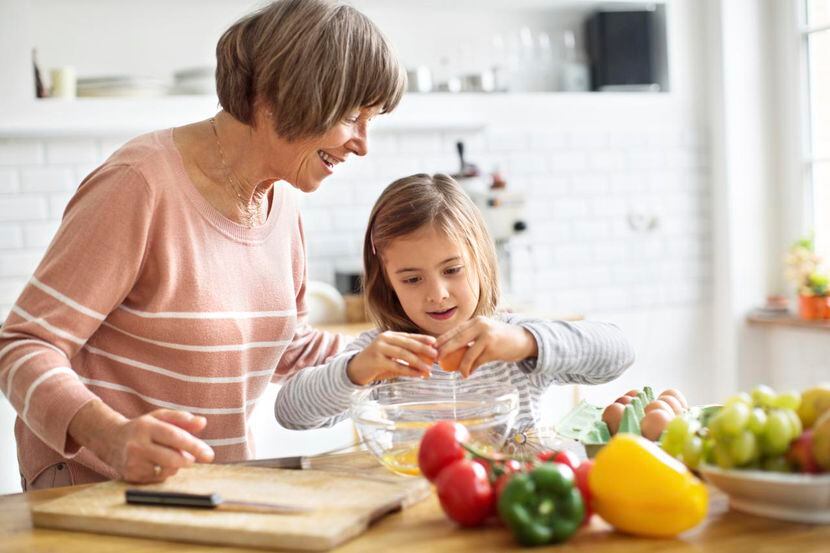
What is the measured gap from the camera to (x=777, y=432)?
121cm

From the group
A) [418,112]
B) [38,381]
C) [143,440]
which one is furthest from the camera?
[418,112]

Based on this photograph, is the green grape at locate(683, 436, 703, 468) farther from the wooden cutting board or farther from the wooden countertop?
the wooden cutting board

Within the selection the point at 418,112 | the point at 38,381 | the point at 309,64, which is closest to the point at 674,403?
the point at 309,64

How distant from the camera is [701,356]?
506 centimetres

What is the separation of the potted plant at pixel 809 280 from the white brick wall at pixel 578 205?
499 millimetres

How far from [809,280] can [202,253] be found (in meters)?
3.51

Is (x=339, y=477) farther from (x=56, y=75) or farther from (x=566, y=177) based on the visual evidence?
(x=566, y=177)

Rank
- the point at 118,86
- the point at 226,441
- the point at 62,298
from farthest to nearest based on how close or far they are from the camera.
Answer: the point at 118,86
the point at 226,441
the point at 62,298

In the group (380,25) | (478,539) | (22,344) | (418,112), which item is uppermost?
(380,25)

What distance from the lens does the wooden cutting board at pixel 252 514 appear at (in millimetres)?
1237

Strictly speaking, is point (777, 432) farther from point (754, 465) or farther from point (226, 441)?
point (226, 441)

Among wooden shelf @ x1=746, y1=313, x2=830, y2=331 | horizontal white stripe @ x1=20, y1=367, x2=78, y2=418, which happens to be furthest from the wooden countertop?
wooden shelf @ x1=746, y1=313, x2=830, y2=331

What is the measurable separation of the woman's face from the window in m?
3.51

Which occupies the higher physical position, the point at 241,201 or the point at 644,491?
the point at 241,201
